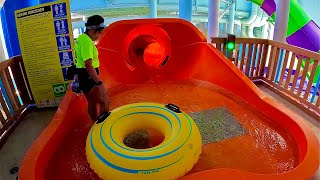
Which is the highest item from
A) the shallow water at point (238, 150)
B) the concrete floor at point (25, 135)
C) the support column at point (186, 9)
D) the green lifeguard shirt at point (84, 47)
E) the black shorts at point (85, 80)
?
the support column at point (186, 9)

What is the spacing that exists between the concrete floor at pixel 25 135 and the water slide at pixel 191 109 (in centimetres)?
40

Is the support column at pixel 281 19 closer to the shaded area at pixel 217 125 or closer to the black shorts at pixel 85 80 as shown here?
the shaded area at pixel 217 125

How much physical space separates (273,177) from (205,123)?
111 centimetres

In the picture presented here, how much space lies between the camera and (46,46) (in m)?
3.09

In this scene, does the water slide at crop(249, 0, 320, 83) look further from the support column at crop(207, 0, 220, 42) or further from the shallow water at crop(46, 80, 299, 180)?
the shallow water at crop(46, 80, 299, 180)

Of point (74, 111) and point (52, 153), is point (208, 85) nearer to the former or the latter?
point (74, 111)

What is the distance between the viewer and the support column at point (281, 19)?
3805 millimetres

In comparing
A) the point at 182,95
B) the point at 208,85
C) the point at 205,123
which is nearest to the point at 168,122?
the point at 205,123

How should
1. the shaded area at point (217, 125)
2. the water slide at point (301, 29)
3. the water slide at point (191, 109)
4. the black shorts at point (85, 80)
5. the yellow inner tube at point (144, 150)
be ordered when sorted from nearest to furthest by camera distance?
1. the yellow inner tube at point (144, 150)
2. the water slide at point (191, 109)
3. the black shorts at point (85, 80)
4. the shaded area at point (217, 125)
5. the water slide at point (301, 29)

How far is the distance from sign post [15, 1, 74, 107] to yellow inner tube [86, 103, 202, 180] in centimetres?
138

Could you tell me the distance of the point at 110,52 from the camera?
364 centimetres

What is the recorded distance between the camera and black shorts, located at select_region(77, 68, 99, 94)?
2.30m

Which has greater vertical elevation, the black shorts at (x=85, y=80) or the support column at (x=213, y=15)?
the support column at (x=213, y=15)

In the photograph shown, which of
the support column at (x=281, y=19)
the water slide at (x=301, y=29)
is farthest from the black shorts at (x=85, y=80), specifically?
the water slide at (x=301, y=29)
